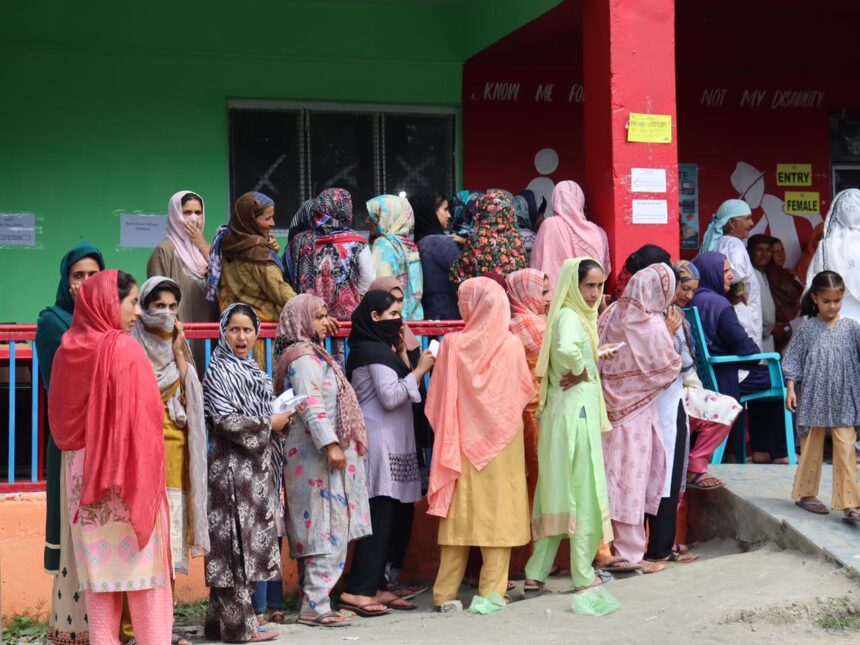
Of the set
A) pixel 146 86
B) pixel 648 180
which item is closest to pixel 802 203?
pixel 648 180

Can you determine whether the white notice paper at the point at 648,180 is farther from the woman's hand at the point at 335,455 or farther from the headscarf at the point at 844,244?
the woman's hand at the point at 335,455

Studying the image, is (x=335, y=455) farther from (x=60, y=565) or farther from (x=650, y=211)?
(x=650, y=211)

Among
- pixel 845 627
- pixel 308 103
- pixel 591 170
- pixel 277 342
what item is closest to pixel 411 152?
pixel 308 103

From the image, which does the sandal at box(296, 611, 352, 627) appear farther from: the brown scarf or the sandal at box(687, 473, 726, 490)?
the sandal at box(687, 473, 726, 490)

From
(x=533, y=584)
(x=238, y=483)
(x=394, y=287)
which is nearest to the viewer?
(x=238, y=483)

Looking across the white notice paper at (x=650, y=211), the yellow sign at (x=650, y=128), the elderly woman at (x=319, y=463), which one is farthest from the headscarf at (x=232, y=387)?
the yellow sign at (x=650, y=128)

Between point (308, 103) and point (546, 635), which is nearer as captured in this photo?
point (546, 635)

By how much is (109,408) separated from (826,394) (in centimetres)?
389

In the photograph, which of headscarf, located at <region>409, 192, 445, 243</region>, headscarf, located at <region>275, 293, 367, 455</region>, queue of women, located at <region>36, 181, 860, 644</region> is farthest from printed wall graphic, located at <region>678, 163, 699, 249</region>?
headscarf, located at <region>275, 293, 367, 455</region>

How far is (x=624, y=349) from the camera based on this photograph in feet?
22.9

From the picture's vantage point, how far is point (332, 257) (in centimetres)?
735

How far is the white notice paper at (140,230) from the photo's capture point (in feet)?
31.0

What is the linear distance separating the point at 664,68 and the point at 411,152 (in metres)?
2.52

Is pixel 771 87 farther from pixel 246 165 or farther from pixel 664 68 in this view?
pixel 246 165
